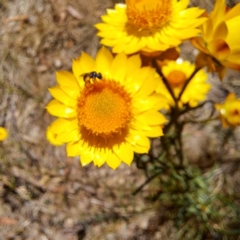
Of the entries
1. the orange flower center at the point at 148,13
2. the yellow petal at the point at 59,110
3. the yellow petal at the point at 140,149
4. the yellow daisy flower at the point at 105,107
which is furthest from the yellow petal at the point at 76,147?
the orange flower center at the point at 148,13

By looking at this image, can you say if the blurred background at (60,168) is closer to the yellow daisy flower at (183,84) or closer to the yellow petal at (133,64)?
the yellow daisy flower at (183,84)

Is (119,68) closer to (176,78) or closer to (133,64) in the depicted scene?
(133,64)

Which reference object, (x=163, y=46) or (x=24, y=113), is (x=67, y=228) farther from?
(x=163, y=46)

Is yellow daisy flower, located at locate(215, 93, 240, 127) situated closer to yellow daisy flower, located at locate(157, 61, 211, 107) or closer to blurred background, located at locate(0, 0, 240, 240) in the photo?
yellow daisy flower, located at locate(157, 61, 211, 107)

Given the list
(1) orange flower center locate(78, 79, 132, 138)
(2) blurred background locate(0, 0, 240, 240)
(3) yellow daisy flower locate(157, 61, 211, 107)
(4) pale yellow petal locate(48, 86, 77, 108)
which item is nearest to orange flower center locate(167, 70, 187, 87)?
(3) yellow daisy flower locate(157, 61, 211, 107)

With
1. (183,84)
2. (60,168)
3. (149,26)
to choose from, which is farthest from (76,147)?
(60,168)

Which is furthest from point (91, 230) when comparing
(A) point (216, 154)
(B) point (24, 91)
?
(B) point (24, 91)
